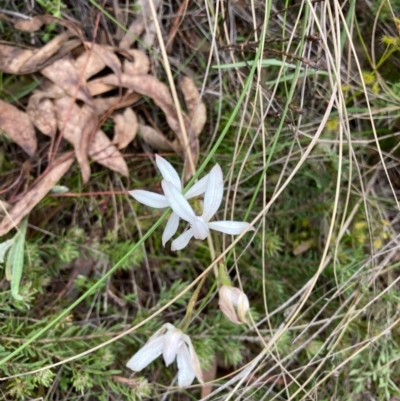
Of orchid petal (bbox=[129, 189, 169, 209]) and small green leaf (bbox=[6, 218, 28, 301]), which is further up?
orchid petal (bbox=[129, 189, 169, 209])

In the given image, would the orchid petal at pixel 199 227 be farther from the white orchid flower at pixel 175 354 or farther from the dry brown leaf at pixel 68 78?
the dry brown leaf at pixel 68 78

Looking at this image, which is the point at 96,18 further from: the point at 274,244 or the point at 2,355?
the point at 2,355

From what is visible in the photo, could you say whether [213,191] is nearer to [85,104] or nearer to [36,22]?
[85,104]

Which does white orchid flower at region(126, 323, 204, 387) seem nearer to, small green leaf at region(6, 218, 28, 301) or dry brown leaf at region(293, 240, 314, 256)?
small green leaf at region(6, 218, 28, 301)

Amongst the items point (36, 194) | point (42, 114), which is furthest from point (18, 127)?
point (36, 194)

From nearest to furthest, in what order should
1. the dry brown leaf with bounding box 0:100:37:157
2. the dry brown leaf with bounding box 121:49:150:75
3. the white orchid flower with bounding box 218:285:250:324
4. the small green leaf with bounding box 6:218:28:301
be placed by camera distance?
the white orchid flower with bounding box 218:285:250:324, the small green leaf with bounding box 6:218:28:301, the dry brown leaf with bounding box 0:100:37:157, the dry brown leaf with bounding box 121:49:150:75

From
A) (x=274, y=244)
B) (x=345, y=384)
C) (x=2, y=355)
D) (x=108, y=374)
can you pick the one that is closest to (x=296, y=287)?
(x=274, y=244)

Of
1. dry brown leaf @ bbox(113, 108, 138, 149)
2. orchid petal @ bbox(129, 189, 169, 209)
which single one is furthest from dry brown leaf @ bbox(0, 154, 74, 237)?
orchid petal @ bbox(129, 189, 169, 209)
